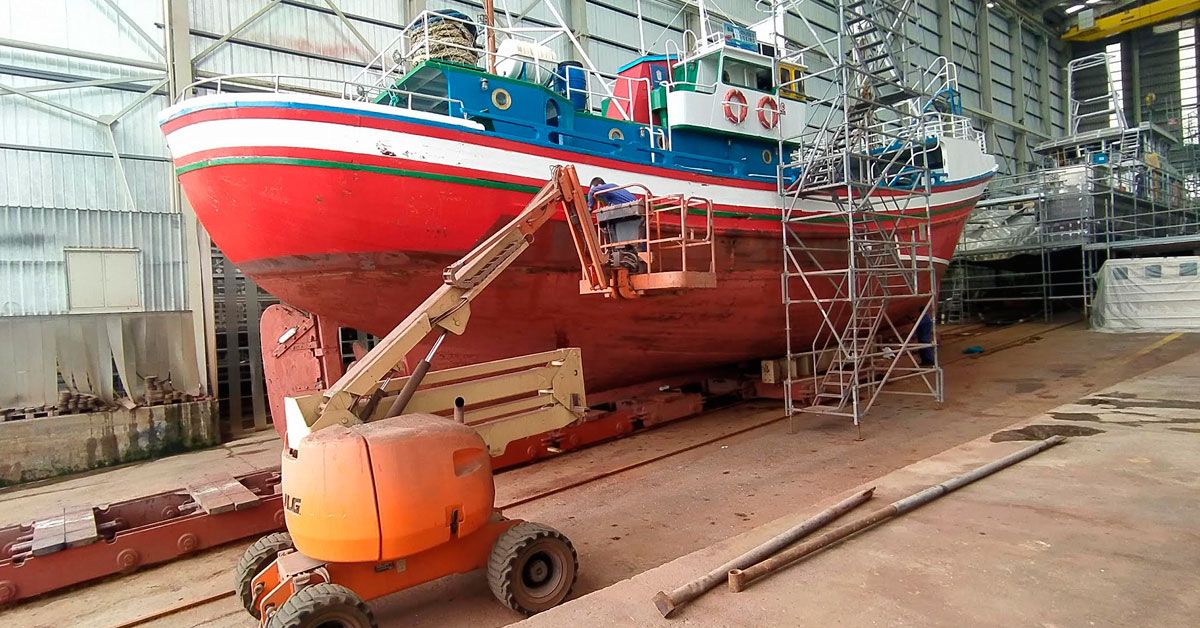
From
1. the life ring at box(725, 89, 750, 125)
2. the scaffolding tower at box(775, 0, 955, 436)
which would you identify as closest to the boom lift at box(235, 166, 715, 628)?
the scaffolding tower at box(775, 0, 955, 436)

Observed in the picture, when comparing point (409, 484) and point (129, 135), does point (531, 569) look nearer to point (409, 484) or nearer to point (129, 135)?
point (409, 484)

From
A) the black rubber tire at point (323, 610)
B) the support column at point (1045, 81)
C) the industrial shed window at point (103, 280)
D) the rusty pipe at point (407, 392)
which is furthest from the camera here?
the support column at point (1045, 81)

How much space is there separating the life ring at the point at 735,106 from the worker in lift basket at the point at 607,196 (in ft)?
9.30

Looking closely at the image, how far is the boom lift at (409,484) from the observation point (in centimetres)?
341

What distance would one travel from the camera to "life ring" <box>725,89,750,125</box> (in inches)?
352

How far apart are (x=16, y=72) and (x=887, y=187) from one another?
12728 millimetres

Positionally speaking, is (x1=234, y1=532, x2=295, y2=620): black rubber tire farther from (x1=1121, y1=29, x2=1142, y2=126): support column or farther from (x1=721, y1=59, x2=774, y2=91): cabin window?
(x1=1121, y1=29, x2=1142, y2=126): support column

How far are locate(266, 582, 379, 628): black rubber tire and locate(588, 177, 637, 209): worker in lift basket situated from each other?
4429 millimetres

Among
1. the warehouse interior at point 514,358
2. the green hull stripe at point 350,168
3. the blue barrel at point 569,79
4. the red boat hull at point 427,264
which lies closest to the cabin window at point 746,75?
the warehouse interior at point 514,358

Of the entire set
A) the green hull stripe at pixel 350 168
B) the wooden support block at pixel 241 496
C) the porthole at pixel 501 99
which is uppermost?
the porthole at pixel 501 99

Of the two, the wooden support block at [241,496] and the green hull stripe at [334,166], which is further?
the green hull stripe at [334,166]

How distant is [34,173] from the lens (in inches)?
385

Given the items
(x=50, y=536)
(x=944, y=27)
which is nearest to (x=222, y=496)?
(x=50, y=536)

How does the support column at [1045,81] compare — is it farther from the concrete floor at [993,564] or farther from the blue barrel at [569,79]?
the concrete floor at [993,564]
